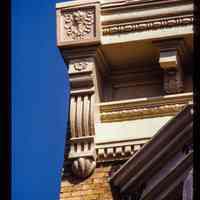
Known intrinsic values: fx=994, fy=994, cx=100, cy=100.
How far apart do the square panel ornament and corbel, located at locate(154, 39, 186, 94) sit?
2.36 feet

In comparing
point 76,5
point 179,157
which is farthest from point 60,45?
point 179,157

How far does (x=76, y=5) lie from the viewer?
1080 cm

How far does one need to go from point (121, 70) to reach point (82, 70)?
1.96ft

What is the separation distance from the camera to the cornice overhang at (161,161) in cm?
973

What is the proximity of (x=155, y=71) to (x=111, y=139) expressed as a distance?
1068 millimetres

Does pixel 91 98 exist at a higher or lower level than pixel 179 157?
higher

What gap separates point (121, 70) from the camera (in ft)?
36.1

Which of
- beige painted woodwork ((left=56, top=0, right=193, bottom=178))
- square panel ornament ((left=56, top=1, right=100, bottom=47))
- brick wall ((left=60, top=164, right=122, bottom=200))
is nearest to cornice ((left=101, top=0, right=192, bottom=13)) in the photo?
beige painted woodwork ((left=56, top=0, right=193, bottom=178))

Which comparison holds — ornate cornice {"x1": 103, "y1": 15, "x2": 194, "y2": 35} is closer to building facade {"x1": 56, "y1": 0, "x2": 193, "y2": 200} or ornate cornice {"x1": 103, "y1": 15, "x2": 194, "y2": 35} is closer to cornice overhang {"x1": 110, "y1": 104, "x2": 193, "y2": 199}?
building facade {"x1": 56, "y1": 0, "x2": 193, "y2": 200}

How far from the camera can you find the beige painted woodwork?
1027 cm

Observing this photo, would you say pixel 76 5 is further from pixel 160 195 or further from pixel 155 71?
pixel 160 195

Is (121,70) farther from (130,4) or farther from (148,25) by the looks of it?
(130,4)

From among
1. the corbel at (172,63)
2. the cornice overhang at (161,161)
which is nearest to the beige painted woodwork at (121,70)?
the corbel at (172,63)

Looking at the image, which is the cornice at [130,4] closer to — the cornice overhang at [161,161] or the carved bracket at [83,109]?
the carved bracket at [83,109]
